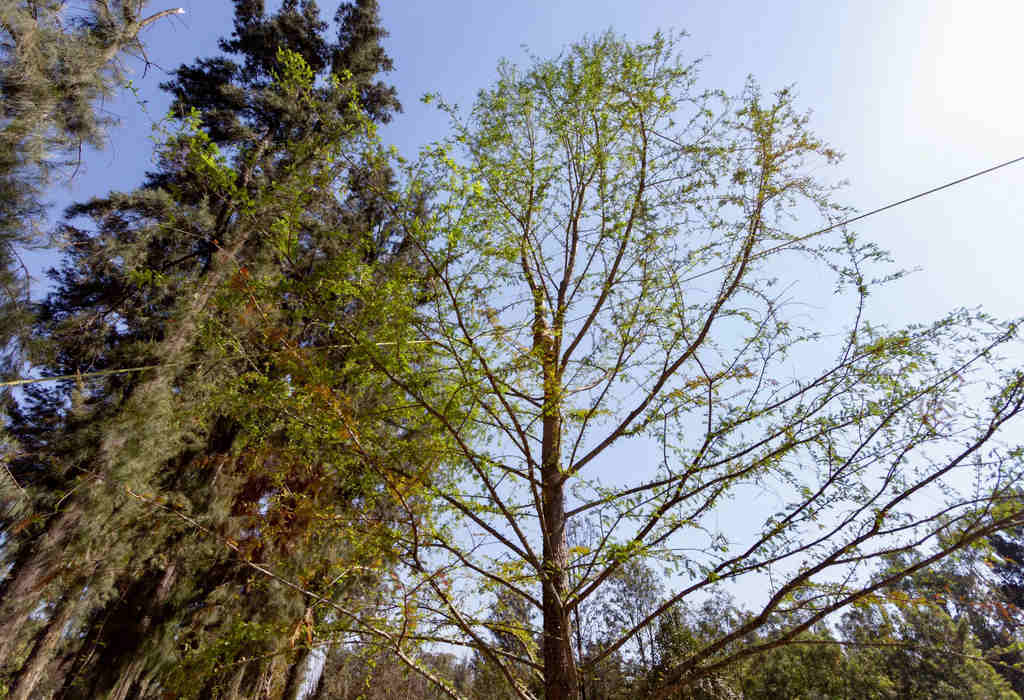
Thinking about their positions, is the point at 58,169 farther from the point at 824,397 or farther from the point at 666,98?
the point at 824,397

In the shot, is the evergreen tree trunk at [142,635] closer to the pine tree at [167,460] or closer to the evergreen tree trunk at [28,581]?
the pine tree at [167,460]

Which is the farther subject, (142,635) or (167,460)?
(167,460)

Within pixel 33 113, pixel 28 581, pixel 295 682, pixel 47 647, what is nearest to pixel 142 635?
pixel 47 647

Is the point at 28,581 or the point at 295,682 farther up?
the point at 28,581

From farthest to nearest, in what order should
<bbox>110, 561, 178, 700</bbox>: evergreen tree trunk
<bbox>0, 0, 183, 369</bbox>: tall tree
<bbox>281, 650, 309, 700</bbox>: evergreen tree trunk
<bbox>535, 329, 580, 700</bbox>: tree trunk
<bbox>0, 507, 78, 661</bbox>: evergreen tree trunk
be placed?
<bbox>281, 650, 309, 700</bbox>: evergreen tree trunk, <bbox>110, 561, 178, 700</bbox>: evergreen tree trunk, <bbox>0, 507, 78, 661</bbox>: evergreen tree trunk, <bbox>0, 0, 183, 369</bbox>: tall tree, <bbox>535, 329, 580, 700</bbox>: tree trunk

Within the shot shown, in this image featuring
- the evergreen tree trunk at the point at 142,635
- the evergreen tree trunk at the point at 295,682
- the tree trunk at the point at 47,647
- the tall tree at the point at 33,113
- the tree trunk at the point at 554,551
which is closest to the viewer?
the tree trunk at the point at 554,551

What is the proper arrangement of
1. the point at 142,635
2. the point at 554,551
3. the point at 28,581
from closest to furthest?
the point at 554,551
the point at 28,581
the point at 142,635

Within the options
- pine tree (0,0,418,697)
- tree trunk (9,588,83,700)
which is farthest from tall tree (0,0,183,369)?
tree trunk (9,588,83,700)

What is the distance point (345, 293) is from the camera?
6.41ft

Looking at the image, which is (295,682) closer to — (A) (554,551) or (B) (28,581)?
(B) (28,581)

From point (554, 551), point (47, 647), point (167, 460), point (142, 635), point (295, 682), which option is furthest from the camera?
point (295, 682)

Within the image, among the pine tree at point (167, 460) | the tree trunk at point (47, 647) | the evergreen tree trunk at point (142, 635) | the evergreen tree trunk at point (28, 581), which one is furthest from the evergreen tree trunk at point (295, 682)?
the evergreen tree trunk at point (28, 581)

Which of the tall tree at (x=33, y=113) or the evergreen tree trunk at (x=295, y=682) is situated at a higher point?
the tall tree at (x=33, y=113)

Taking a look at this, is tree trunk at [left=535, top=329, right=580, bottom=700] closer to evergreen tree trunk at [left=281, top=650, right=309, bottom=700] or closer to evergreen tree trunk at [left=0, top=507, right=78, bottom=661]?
evergreen tree trunk at [left=0, top=507, right=78, bottom=661]
